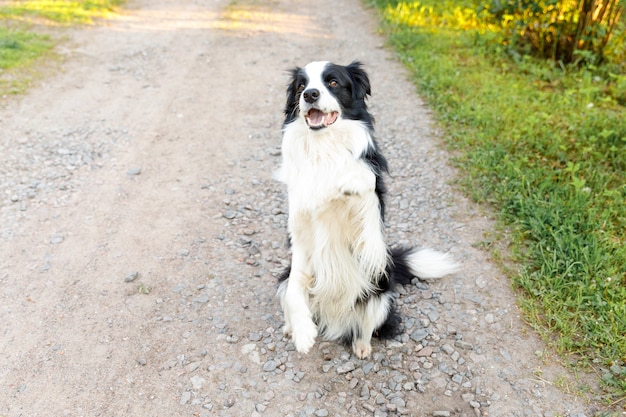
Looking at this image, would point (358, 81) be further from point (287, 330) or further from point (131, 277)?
point (131, 277)

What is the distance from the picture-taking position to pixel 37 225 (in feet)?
14.3

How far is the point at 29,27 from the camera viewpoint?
876cm

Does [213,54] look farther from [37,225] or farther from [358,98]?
[358,98]

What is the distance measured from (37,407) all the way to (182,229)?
5.84 feet

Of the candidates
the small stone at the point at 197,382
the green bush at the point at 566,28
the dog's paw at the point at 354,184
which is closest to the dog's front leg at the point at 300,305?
the dog's paw at the point at 354,184

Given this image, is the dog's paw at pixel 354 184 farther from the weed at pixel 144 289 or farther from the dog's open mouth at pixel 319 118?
the weed at pixel 144 289

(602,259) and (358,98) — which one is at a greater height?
(358,98)

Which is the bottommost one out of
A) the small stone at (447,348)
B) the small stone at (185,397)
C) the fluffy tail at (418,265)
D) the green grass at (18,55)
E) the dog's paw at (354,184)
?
the small stone at (185,397)

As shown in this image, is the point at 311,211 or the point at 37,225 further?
the point at 37,225

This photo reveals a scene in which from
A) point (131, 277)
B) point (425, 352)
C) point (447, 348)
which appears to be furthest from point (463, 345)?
point (131, 277)

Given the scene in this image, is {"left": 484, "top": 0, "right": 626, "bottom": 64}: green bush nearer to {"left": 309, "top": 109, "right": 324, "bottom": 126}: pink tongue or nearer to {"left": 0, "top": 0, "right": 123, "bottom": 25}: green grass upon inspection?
{"left": 309, "top": 109, "right": 324, "bottom": 126}: pink tongue

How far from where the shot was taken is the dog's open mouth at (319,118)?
9.27 feet

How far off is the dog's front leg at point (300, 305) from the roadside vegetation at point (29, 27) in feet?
18.2

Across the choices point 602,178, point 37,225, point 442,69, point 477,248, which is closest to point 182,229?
point 37,225
